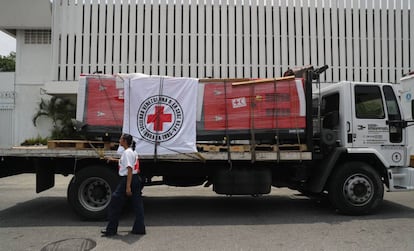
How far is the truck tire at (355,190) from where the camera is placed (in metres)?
7.31

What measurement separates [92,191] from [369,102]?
19.0 ft

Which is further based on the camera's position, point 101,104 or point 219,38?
point 219,38

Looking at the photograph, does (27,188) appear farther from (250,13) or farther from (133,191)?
(250,13)

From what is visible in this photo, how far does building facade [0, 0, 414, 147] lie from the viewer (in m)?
23.9

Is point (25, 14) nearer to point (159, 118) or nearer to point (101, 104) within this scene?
point (101, 104)

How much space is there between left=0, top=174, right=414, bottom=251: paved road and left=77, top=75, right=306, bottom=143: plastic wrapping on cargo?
1638 mm

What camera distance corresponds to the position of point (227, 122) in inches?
287

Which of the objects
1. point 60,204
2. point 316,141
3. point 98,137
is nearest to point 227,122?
point 316,141

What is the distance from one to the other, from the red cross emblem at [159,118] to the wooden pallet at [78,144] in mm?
920

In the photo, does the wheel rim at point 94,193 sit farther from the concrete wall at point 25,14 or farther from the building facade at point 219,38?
the concrete wall at point 25,14

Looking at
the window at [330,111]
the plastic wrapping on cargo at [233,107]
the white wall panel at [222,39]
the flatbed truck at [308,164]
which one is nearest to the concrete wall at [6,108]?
the white wall panel at [222,39]

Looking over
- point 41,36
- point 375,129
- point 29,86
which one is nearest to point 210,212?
point 375,129

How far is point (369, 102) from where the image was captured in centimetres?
763

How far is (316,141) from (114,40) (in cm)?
1911
